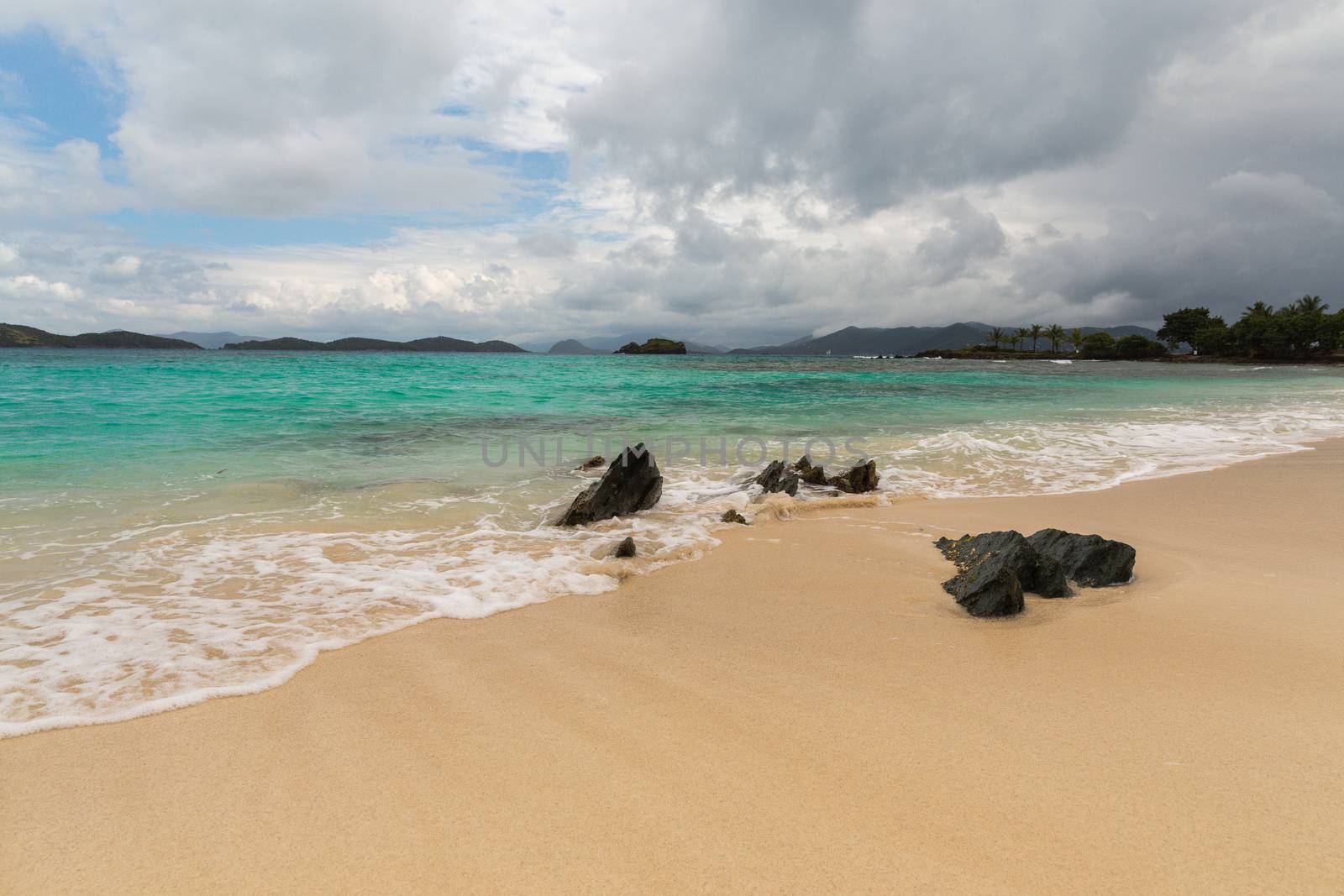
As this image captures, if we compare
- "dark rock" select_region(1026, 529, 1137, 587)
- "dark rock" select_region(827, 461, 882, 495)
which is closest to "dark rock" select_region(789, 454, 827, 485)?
"dark rock" select_region(827, 461, 882, 495)

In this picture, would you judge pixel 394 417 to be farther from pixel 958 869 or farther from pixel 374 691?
pixel 958 869

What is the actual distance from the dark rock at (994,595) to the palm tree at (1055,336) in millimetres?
154200

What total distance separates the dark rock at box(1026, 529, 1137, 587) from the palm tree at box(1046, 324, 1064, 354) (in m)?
153

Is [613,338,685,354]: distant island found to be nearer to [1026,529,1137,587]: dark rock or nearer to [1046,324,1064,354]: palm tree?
[1046,324,1064,354]: palm tree

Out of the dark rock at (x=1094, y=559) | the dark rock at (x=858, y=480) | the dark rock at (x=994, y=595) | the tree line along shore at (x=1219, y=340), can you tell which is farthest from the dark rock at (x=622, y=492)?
the tree line along shore at (x=1219, y=340)

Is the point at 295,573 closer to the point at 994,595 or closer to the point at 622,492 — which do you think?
the point at 622,492

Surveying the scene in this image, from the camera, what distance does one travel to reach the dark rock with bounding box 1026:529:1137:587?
451 centimetres

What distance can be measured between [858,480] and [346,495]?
6915mm

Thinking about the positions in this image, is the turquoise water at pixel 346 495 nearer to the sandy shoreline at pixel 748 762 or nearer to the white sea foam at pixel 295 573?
the white sea foam at pixel 295 573

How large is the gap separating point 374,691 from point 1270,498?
9.71 metres

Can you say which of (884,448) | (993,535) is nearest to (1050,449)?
(884,448)

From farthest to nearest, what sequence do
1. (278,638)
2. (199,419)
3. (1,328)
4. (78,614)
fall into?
(1,328)
(199,419)
(78,614)
(278,638)

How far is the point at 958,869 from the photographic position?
1.86 meters

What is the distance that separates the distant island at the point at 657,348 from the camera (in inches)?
6358
